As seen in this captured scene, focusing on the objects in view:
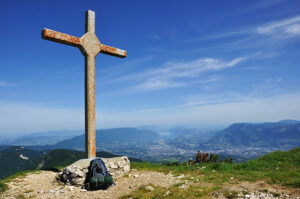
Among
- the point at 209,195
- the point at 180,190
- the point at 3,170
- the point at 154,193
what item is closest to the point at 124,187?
the point at 154,193

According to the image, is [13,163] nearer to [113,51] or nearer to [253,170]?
[113,51]

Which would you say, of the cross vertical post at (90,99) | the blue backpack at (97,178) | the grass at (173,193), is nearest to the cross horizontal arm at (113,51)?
the cross vertical post at (90,99)

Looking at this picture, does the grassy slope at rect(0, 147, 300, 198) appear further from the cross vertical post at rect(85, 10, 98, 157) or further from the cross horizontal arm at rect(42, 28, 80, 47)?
the cross horizontal arm at rect(42, 28, 80, 47)

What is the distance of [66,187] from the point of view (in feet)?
26.3

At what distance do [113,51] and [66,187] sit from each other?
23.8ft

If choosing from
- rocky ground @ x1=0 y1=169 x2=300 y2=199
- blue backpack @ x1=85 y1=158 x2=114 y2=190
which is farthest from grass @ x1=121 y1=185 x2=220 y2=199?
blue backpack @ x1=85 y1=158 x2=114 y2=190

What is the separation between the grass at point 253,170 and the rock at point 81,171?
4.74 ft

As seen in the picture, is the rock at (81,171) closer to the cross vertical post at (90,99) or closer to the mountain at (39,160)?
the cross vertical post at (90,99)

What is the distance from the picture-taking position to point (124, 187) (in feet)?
25.4

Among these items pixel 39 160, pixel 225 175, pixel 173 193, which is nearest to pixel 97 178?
pixel 173 193

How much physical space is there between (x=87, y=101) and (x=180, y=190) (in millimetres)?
6048

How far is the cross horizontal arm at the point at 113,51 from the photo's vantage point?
1099 centimetres

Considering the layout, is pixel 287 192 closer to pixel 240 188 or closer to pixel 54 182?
pixel 240 188

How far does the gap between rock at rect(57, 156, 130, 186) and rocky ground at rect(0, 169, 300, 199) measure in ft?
0.90
